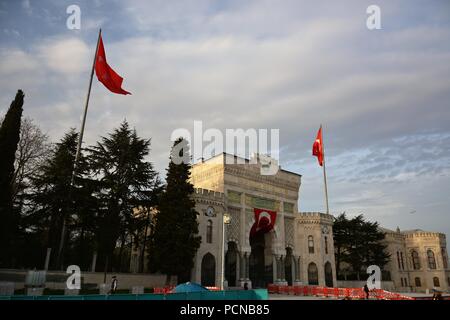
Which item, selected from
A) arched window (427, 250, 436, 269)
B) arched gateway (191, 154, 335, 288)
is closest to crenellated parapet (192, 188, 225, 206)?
arched gateway (191, 154, 335, 288)

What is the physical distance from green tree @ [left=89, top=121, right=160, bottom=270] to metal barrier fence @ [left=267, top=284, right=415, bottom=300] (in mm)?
16429

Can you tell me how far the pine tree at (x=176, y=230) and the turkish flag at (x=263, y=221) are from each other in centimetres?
953

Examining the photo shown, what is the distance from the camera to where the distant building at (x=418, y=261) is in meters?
51.8

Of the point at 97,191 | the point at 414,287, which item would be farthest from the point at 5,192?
the point at 414,287

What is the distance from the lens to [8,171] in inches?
988

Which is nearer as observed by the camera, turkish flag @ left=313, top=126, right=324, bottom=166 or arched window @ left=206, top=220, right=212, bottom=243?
arched window @ left=206, top=220, right=212, bottom=243

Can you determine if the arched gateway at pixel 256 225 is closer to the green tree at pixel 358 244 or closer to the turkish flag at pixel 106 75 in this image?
the green tree at pixel 358 244

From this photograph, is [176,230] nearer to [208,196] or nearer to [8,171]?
[208,196]

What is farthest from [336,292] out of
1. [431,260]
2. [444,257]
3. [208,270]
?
[444,257]

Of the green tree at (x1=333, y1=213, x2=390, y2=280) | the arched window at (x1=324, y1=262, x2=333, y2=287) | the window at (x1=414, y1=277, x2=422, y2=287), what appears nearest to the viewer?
the arched window at (x1=324, y1=262, x2=333, y2=287)

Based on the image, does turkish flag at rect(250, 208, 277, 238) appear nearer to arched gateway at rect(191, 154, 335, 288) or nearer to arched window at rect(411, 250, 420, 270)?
arched gateway at rect(191, 154, 335, 288)

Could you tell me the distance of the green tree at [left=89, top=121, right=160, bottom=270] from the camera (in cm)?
2925

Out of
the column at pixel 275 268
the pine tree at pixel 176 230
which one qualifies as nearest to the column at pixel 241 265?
the column at pixel 275 268
